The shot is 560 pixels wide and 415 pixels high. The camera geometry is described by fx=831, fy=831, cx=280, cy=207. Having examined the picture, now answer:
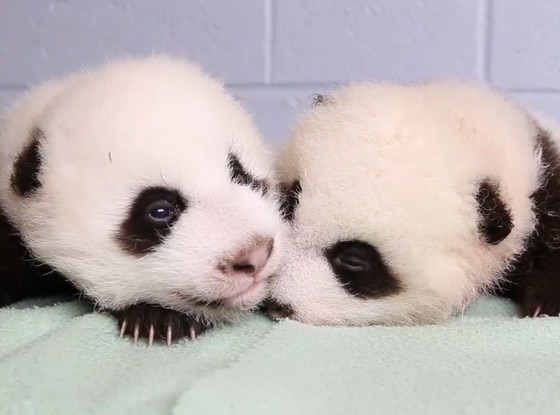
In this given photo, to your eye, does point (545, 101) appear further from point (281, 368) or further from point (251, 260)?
point (281, 368)

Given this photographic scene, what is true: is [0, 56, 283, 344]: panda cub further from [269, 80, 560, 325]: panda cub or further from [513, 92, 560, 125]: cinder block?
[513, 92, 560, 125]: cinder block

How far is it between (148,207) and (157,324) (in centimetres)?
18

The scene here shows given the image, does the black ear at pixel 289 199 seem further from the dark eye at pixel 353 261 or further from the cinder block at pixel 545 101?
the cinder block at pixel 545 101

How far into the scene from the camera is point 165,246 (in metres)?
1.24

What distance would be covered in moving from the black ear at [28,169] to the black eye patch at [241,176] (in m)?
0.30

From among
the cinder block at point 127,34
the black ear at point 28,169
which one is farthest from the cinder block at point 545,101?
the black ear at point 28,169

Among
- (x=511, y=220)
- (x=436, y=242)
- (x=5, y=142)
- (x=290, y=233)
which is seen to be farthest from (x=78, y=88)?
(x=511, y=220)

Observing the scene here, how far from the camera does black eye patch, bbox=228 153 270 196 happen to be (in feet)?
4.30

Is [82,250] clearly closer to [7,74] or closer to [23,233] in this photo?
[23,233]

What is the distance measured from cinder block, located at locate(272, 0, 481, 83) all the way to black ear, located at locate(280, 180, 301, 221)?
1068 millimetres

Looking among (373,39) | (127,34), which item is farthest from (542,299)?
(127,34)

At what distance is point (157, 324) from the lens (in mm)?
1249

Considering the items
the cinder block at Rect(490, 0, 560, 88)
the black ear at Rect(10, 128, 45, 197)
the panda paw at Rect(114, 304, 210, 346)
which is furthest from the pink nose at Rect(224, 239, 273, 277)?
the cinder block at Rect(490, 0, 560, 88)

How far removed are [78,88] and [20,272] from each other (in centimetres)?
33
